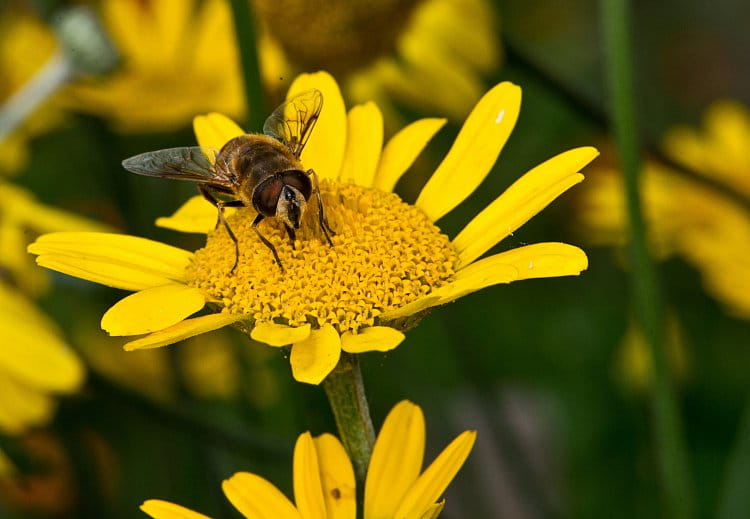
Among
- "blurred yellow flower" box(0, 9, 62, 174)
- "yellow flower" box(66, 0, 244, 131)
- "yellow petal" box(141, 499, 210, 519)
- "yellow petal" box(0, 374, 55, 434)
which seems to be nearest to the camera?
"yellow petal" box(141, 499, 210, 519)

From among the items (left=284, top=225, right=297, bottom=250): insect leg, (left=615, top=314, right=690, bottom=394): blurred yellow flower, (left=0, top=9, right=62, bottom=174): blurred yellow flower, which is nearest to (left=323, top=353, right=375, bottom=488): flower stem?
(left=284, top=225, right=297, bottom=250): insect leg

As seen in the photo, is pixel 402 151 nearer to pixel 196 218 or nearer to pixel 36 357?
pixel 196 218

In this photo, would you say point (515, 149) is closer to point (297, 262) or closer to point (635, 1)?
point (635, 1)

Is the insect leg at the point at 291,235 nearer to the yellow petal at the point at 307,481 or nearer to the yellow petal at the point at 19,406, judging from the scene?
the yellow petal at the point at 307,481

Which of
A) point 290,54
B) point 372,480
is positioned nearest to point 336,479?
point 372,480

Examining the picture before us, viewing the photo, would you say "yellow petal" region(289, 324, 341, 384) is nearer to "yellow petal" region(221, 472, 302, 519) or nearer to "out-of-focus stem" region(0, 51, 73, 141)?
"yellow petal" region(221, 472, 302, 519)

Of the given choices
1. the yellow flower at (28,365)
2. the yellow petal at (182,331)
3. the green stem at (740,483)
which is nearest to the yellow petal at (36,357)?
the yellow flower at (28,365)
